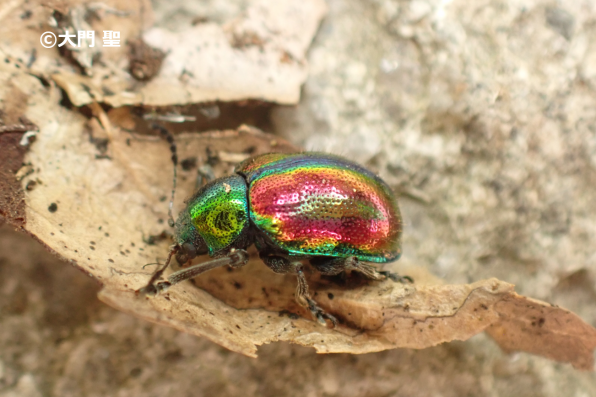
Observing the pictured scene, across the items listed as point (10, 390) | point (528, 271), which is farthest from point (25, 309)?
point (528, 271)

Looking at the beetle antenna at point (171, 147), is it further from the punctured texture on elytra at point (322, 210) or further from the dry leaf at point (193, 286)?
the punctured texture on elytra at point (322, 210)

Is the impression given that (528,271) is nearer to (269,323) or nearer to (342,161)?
(342,161)

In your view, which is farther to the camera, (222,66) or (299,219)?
(222,66)

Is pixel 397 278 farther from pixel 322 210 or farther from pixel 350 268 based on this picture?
pixel 322 210

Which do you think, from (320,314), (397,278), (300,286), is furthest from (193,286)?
(397,278)

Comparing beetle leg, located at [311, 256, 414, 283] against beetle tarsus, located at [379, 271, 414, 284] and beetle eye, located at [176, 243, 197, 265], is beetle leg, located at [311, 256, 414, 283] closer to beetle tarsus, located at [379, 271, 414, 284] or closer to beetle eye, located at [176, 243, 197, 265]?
beetle tarsus, located at [379, 271, 414, 284]
